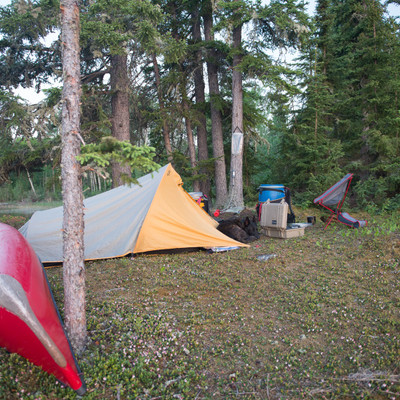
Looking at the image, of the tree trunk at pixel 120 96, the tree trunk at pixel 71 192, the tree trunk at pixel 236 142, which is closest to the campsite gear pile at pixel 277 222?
the tree trunk at pixel 236 142

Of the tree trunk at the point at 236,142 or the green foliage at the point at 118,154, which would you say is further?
the tree trunk at the point at 236,142

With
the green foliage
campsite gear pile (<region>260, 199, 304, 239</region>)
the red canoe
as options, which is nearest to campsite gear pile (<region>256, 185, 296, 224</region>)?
campsite gear pile (<region>260, 199, 304, 239</region>)

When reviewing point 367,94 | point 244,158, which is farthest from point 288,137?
A: point 367,94

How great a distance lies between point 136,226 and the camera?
20.1ft

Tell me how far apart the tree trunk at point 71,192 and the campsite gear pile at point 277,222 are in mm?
5345

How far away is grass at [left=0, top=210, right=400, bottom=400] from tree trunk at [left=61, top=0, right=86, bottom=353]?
1.14 ft

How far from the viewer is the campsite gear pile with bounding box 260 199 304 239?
738 cm

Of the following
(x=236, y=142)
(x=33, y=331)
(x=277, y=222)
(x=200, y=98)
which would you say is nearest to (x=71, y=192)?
(x=33, y=331)

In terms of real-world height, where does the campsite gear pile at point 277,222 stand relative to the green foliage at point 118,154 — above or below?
below

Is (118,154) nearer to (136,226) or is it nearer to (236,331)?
(236,331)

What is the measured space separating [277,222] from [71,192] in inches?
217

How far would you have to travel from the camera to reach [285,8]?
9.71 metres

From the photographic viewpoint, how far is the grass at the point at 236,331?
247 cm

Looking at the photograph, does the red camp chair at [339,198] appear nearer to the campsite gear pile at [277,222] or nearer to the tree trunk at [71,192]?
the campsite gear pile at [277,222]
